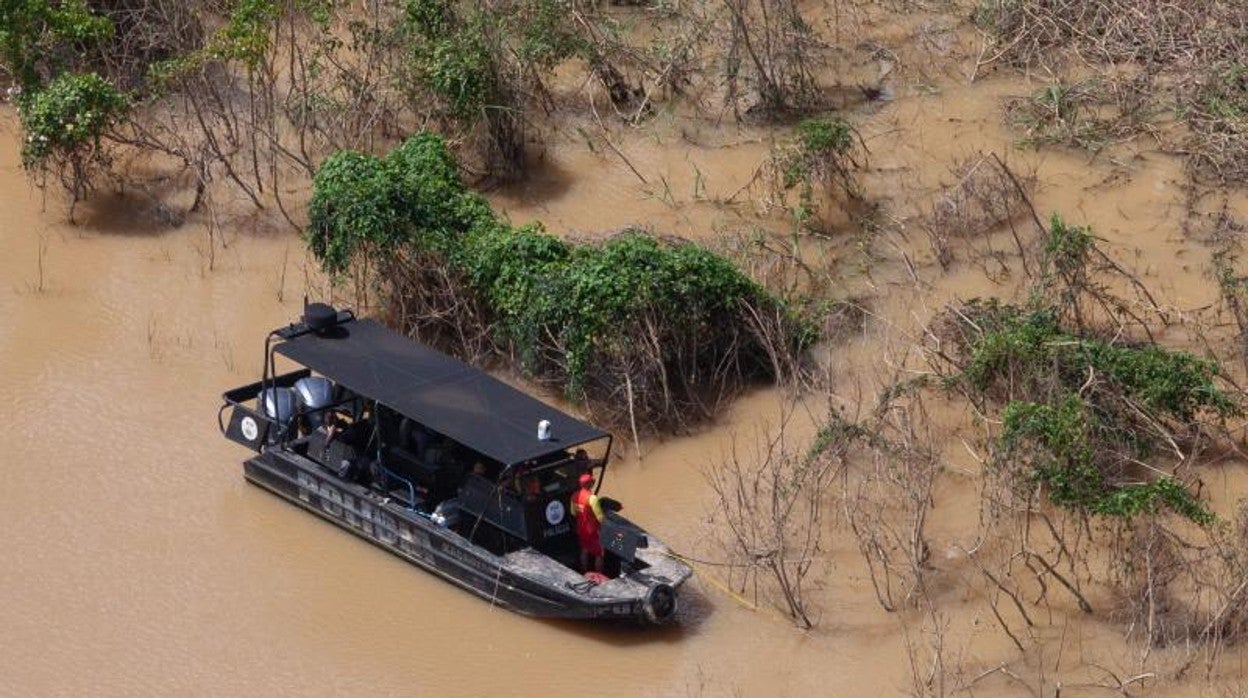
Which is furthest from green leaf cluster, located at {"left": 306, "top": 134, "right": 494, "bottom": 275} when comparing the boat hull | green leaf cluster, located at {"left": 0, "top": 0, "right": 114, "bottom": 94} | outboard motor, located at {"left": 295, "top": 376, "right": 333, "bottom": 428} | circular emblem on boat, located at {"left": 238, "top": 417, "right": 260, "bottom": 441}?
green leaf cluster, located at {"left": 0, "top": 0, "right": 114, "bottom": 94}

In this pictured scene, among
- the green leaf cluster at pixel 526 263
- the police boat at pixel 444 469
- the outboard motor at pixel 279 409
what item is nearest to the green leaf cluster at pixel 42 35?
the green leaf cluster at pixel 526 263

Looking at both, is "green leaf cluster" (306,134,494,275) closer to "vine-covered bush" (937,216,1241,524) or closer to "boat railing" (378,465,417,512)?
"boat railing" (378,465,417,512)

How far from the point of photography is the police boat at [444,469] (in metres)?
14.1

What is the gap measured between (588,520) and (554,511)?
306 mm

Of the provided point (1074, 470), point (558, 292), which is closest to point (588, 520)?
point (558, 292)

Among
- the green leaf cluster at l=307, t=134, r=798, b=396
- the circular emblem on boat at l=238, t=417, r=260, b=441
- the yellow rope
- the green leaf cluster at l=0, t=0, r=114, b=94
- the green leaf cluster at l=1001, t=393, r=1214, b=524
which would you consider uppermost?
the green leaf cluster at l=0, t=0, r=114, b=94

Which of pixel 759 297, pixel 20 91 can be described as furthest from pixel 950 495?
pixel 20 91

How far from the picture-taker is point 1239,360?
1631 cm

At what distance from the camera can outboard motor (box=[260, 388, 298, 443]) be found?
612 inches

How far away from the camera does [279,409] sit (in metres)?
15.6

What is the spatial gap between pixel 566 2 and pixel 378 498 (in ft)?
22.8

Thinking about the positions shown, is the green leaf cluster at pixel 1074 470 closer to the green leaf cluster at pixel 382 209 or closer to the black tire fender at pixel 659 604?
the black tire fender at pixel 659 604

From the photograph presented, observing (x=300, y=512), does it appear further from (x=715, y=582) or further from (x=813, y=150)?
(x=813, y=150)

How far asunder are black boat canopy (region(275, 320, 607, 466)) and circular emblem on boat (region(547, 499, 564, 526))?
46cm
